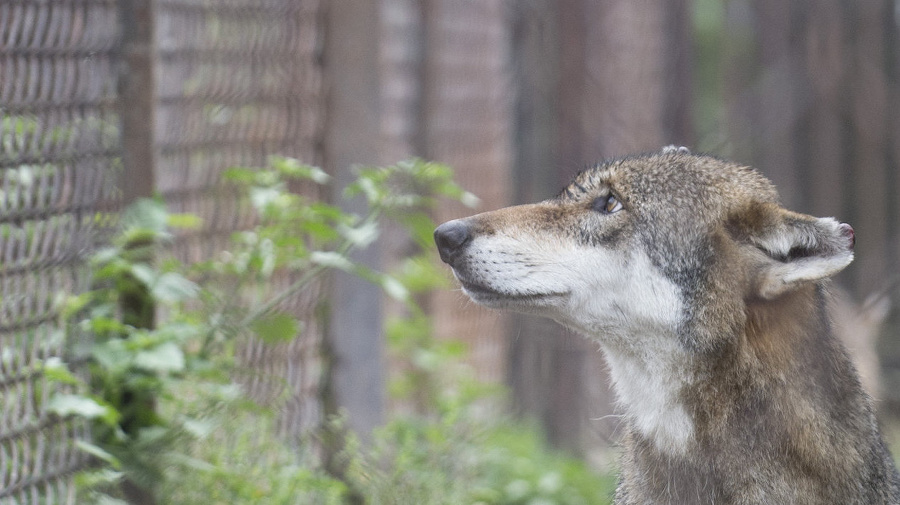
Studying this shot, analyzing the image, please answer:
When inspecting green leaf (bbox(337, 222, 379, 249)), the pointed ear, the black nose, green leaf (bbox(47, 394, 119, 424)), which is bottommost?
green leaf (bbox(47, 394, 119, 424))

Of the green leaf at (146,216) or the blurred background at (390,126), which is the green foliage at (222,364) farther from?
the blurred background at (390,126)

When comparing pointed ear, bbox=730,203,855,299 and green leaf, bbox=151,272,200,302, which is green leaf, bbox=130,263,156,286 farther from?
pointed ear, bbox=730,203,855,299

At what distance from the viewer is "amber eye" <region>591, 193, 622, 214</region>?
2.87 m

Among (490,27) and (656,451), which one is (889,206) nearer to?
(490,27)

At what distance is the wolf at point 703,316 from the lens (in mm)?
2514

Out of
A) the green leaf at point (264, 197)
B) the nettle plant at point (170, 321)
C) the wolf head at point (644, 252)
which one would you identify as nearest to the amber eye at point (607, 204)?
the wolf head at point (644, 252)

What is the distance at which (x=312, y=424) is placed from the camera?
410cm

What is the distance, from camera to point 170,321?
322 cm

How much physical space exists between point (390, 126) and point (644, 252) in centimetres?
274

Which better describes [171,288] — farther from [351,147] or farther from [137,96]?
[351,147]

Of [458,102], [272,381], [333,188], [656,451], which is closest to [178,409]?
[272,381]

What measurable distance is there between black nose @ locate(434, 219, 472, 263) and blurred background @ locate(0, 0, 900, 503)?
61cm

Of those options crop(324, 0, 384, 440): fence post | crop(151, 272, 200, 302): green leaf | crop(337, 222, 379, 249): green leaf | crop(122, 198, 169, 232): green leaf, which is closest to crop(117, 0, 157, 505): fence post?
crop(122, 198, 169, 232): green leaf

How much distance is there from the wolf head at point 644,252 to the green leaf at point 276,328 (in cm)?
72
